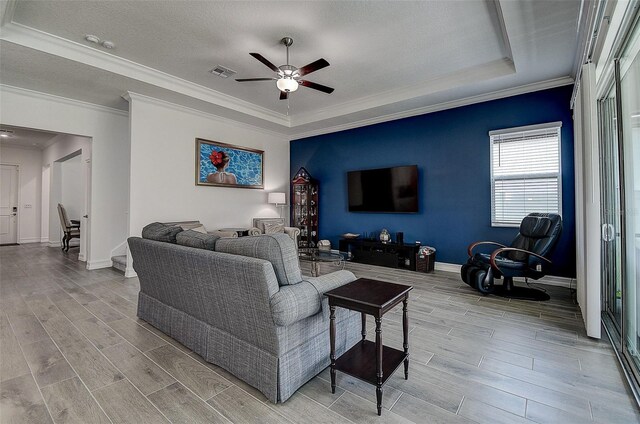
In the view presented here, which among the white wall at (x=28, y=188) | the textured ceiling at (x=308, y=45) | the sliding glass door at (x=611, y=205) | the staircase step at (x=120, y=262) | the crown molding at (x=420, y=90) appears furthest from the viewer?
the white wall at (x=28, y=188)

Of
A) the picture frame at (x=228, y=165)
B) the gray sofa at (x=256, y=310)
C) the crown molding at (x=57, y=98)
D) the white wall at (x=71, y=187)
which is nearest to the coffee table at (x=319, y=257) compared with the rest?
the gray sofa at (x=256, y=310)

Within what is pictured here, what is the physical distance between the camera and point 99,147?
5246mm

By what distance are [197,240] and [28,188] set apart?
1013 centimetres

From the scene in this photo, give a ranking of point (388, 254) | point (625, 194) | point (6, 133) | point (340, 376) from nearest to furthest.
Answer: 1. point (340, 376)
2. point (625, 194)
3. point (388, 254)
4. point (6, 133)

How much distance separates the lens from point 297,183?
699 cm

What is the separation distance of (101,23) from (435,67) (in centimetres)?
414

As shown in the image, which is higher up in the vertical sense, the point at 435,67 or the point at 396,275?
the point at 435,67

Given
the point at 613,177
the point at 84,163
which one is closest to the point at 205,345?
→ the point at 613,177

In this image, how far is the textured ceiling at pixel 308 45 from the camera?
2.90 m

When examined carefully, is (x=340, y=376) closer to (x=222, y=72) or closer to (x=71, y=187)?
(x=222, y=72)

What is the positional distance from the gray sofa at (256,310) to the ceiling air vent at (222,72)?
9.35 feet

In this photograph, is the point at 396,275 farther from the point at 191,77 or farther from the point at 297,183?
the point at 191,77

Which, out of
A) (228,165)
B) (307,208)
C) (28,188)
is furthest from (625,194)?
(28,188)

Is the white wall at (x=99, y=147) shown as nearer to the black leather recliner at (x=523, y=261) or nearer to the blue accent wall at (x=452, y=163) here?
the blue accent wall at (x=452, y=163)
